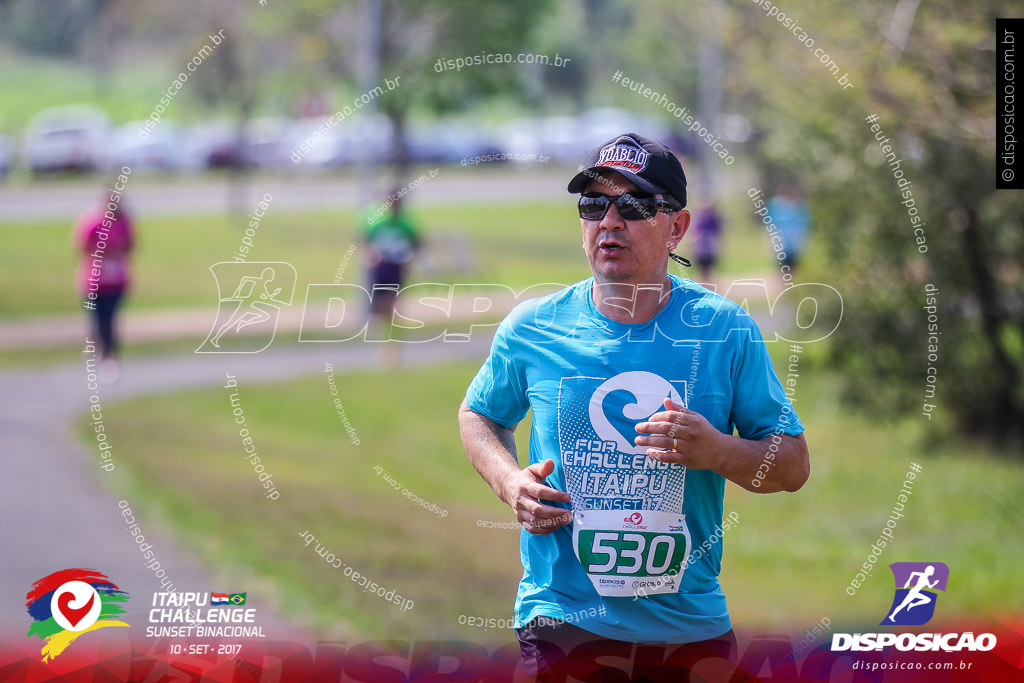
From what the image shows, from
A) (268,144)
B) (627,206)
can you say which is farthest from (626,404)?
(268,144)

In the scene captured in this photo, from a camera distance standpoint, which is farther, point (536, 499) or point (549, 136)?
point (549, 136)

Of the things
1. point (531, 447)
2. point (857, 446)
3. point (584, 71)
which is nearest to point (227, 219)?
point (584, 71)

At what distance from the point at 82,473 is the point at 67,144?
30533 mm

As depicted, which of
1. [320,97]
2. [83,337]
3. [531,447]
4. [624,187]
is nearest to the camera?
[624,187]

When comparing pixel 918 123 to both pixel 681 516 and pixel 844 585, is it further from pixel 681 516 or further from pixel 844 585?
pixel 681 516

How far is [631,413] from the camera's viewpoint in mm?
Result: 3297

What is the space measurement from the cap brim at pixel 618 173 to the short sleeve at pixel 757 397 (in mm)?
444

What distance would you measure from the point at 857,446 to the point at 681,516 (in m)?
9.85

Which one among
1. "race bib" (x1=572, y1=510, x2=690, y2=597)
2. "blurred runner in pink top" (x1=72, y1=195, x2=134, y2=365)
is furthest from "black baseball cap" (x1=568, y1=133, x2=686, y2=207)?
"blurred runner in pink top" (x1=72, y1=195, x2=134, y2=365)

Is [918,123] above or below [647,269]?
above

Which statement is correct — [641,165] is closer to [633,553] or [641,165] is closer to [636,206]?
[636,206]

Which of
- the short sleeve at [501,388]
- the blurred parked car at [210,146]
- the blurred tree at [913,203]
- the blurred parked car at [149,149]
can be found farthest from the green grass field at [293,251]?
the short sleeve at [501,388]

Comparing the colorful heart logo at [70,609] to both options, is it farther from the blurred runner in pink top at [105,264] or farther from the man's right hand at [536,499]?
the blurred runner in pink top at [105,264]

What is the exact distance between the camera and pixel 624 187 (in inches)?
130
